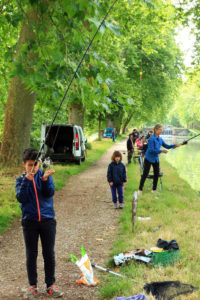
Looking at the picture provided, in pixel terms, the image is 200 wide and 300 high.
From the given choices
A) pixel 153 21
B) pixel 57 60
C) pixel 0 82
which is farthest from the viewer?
pixel 153 21

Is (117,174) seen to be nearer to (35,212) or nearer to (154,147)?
(154,147)

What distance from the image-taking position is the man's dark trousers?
358 centimetres

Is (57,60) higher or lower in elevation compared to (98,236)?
higher

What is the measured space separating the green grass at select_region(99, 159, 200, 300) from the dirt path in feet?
0.86

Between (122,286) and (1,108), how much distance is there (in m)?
12.8

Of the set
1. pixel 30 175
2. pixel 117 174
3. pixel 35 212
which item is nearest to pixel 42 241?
pixel 35 212

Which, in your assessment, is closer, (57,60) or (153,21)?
(57,60)

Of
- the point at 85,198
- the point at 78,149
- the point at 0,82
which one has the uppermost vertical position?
the point at 0,82

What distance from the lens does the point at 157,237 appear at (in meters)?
5.42

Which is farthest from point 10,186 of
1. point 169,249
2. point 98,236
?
point 169,249

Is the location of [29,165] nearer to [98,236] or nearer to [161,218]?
[98,236]

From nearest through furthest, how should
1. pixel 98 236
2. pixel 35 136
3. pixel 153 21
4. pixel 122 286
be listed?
1. pixel 122 286
2. pixel 98 236
3. pixel 153 21
4. pixel 35 136

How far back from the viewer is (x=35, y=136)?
59.7 ft

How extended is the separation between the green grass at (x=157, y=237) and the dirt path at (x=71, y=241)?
0.86ft
